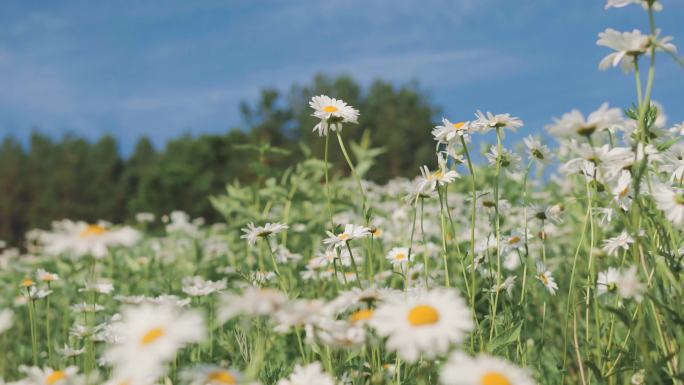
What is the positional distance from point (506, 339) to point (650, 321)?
343 mm

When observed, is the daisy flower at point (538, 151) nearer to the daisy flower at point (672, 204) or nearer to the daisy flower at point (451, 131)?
the daisy flower at point (451, 131)

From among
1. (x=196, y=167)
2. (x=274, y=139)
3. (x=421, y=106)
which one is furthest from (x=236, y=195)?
(x=421, y=106)

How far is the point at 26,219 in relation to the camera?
29.7 meters

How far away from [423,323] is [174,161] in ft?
91.7

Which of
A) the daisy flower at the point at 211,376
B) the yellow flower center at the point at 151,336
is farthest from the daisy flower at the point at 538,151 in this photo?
the yellow flower center at the point at 151,336

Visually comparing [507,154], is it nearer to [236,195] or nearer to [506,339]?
[506,339]

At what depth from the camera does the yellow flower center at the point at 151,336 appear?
3.07 ft

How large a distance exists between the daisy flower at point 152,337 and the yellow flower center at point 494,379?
409mm

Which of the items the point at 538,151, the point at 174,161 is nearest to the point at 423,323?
the point at 538,151

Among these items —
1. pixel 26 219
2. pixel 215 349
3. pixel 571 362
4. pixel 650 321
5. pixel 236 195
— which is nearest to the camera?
pixel 650 321

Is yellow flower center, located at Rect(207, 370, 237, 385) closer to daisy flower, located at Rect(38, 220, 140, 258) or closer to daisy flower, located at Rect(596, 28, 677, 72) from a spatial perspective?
daisy flower, located at Rect(38, 220, 140, 258)

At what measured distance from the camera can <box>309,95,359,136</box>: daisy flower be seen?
5.99ft

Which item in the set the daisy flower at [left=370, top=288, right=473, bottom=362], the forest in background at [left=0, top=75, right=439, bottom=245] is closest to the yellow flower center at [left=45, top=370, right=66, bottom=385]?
the daisy flower at [left=370, top=288, right=473, bottom=362]

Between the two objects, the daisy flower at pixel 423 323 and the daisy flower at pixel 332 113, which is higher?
the daisy flower at pixel 332 113
